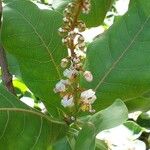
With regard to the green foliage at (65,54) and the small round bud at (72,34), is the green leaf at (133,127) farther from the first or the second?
the small round bud at (72,34)

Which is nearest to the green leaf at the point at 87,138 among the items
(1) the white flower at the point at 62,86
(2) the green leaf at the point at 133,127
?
(1) the white flower at the point at 62,86

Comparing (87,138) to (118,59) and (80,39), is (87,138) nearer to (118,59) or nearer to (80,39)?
(80,39)

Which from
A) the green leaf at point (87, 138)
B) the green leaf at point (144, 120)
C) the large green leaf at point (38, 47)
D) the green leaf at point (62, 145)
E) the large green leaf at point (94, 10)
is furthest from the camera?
the green leaf at point (144, 120)

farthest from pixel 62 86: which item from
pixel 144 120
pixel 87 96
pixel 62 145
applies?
pixel 144 120

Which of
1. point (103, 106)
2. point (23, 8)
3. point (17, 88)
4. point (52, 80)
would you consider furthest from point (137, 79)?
point (17, 88)

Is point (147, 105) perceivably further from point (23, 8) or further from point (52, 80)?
point (23, 8)

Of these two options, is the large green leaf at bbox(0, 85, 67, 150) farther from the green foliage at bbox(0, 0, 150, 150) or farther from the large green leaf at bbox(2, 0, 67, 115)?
the large green leaf at bbox(2, 0, 67, 115)
